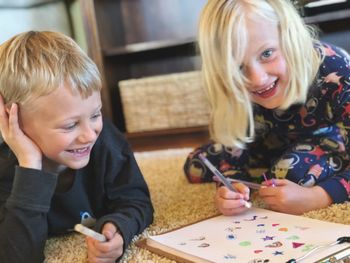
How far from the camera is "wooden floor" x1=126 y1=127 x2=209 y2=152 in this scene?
1.64 meters

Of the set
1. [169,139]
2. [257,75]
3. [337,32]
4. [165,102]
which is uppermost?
[257,75]

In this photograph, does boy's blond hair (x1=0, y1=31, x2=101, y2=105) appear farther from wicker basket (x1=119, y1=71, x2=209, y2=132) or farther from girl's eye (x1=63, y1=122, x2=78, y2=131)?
wicker basket (x1=119, y1=71, x2=209, y2=132)

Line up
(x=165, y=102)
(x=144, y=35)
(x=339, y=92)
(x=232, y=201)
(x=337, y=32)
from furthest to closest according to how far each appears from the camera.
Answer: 1. (x=144, y=35)
2. (x=337, y=32)
3. (x=165, y=102)
4. (x=339, y=92)
5. (x=232, y=201)

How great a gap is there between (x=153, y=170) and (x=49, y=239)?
47 centimetres

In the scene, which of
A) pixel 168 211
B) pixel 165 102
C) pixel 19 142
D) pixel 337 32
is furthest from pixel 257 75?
pixel 337 32

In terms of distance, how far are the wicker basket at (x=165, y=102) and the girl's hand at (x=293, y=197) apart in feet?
2.72

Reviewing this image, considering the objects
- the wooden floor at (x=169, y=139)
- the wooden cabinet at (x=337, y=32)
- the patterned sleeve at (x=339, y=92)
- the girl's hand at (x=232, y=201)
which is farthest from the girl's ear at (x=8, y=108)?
the wooden cabinet at (x=337, y=32)

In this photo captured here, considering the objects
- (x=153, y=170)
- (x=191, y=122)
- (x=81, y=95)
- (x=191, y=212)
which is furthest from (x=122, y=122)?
(x=81, y=95)

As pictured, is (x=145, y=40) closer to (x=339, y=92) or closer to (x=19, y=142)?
(x=339, y=92)

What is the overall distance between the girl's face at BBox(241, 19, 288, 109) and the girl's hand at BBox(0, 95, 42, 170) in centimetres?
37

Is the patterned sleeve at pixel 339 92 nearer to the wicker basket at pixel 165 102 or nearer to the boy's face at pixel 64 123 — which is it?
the boy's face at pixel 64 123

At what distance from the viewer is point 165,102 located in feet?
5.50

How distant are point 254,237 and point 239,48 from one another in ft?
1.07

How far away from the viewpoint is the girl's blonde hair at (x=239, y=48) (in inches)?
34.2
